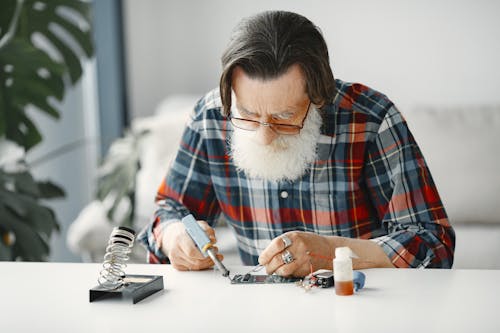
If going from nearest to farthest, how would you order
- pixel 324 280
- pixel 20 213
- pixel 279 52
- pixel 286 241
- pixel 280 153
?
Answer: pixel 324 280, pixel 286 241, pixel 279 52, pixel 280 153, pixel 20 213

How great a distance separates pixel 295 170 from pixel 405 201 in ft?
0.88

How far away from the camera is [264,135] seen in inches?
65.5

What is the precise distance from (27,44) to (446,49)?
1957 mm

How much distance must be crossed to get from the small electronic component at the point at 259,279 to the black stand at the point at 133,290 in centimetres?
15

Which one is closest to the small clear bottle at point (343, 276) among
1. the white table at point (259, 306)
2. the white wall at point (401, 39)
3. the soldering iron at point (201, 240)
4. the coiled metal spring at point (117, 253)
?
the white table at point (259, 306)

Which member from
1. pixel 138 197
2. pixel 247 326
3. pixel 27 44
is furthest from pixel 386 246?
pixel 138 197

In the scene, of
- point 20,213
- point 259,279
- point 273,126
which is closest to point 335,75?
point 20,213

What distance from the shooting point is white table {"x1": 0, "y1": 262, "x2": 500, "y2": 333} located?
1.17 meters

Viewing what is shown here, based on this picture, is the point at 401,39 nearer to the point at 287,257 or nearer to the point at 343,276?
the point at 287,257

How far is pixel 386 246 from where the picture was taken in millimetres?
1636

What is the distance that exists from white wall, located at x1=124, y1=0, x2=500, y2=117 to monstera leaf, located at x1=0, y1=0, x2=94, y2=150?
3.85 feet

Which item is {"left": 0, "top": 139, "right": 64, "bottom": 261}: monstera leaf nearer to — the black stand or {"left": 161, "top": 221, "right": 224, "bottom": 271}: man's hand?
{"left": 161, "top": 221, "right": 224, "bottom": 271}: man's hand

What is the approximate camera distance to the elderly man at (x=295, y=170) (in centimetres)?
162

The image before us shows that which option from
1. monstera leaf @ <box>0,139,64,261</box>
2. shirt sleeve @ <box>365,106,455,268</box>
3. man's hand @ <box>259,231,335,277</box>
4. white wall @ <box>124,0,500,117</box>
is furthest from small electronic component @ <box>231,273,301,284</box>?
white wall @ <box>124,0,500,117</box>
